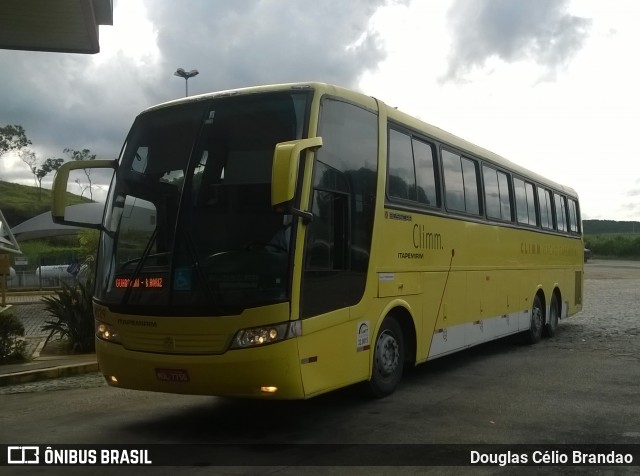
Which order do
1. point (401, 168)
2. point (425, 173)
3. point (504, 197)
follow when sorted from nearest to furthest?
point (401, 168) → point (425, 173) → point (504, 197)

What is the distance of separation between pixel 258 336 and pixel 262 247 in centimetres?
82

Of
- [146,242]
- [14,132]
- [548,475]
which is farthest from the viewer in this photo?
[14,132]

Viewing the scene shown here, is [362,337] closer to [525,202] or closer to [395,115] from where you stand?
[395,115]

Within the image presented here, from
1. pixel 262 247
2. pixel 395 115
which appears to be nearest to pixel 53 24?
pixel 395 115

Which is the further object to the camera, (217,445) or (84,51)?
(84,51)

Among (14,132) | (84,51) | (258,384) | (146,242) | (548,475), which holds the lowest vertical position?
(548,475)

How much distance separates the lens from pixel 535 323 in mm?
14898

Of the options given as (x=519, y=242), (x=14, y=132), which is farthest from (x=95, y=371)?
(x=14, y=132)

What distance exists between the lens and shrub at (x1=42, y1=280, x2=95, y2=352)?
1366 centimetres

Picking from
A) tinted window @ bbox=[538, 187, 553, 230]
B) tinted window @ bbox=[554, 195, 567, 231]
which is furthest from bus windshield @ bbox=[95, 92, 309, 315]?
tinted window @ bbox=[554, 195, 567, 231]

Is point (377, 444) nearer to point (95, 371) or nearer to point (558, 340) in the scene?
point (95, 371)

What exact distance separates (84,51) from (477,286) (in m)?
11.1

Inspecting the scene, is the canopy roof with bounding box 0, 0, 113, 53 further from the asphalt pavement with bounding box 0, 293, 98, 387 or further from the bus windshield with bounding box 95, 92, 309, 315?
the bus windshield with bounding box 95, 92, 309, 315

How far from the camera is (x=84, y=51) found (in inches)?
678
